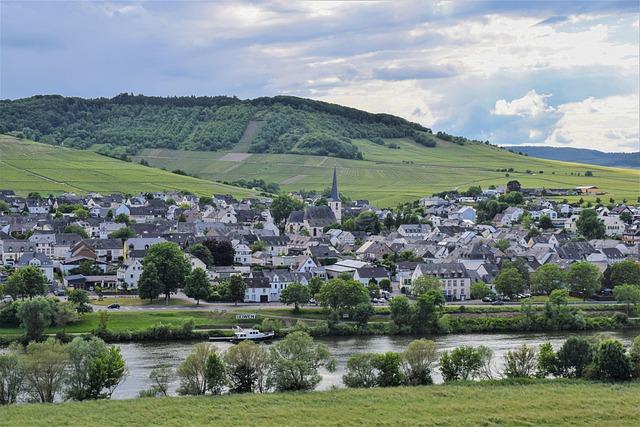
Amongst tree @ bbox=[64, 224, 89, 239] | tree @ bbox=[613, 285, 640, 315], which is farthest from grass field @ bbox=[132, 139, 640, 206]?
tree @ bbox=[613, 285, 640, 315]

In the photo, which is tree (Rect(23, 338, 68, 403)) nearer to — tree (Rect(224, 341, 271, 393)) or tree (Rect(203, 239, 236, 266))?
tree (Rect(224, 341, 271, 393))

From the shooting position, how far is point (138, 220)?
97.2m

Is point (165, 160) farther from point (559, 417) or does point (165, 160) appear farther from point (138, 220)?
point (559, 417)

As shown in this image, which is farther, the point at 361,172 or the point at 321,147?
the point at 321,147

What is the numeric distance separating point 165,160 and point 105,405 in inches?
5558

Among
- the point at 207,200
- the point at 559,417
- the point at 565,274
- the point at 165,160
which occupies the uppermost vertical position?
the point at 165,160

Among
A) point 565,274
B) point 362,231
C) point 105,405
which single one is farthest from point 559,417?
point 362,231

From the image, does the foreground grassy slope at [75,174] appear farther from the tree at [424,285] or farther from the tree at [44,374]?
the tree at [44,374]

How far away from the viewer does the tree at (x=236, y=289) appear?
5581cm

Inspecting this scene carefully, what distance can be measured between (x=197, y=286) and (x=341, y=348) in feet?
47.6

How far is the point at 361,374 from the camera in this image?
1316 inches

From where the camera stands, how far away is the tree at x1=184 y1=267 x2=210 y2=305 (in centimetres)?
5512

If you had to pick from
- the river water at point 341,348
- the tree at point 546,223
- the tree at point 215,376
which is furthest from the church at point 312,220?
the tree at point 215,376

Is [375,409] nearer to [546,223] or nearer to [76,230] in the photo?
[76,230]
